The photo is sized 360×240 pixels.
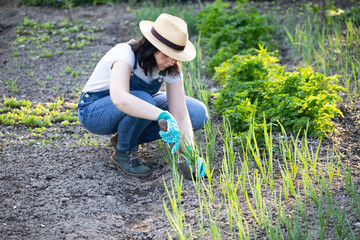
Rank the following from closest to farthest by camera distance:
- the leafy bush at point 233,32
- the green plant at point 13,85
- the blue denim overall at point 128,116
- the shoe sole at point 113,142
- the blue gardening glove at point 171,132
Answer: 1. the blue gardening glove at point 171,132
2. the blue denim overall at point 128,116
3. the shoe sole at point 113,142
4. the green plant at point 13,85
5. the leafy bush at point 233,32

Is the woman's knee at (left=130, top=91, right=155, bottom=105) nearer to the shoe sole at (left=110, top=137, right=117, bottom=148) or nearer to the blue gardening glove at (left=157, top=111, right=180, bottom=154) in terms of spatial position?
the blue gardening glove at (left=157, top=111, right=180, bottom=154)

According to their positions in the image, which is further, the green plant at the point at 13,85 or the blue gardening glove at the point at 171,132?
the green plant at the point at 13,85

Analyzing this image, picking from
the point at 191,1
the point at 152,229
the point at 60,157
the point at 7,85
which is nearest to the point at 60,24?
the point at 7,85

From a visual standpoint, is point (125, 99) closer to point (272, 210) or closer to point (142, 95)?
point (142, 95)

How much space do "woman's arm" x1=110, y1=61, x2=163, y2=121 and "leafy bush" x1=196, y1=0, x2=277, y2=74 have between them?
1906mm

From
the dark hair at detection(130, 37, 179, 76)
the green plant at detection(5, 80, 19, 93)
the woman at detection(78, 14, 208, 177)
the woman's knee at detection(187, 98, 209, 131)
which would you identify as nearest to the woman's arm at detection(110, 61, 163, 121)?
the woman at detection(78, 14, 208, 177)

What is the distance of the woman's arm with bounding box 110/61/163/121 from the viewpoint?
246 cm

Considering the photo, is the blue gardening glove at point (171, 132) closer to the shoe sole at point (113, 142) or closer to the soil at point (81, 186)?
the soil at point (81, 186)

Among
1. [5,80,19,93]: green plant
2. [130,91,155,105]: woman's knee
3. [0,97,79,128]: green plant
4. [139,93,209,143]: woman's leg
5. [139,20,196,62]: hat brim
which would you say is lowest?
[5,80,19,93]: green plant

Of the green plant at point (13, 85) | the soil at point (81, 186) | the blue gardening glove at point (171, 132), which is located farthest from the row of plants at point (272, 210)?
the green plant at point (13, 85)

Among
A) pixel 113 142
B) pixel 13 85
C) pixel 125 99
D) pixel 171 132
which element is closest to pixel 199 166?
pixel 171 132

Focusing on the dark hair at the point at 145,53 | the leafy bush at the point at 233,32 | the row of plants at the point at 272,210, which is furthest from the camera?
the leafy bush at the point at 233,32

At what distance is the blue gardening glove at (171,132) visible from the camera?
2.38 meters

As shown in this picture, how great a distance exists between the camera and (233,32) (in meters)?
4.52
